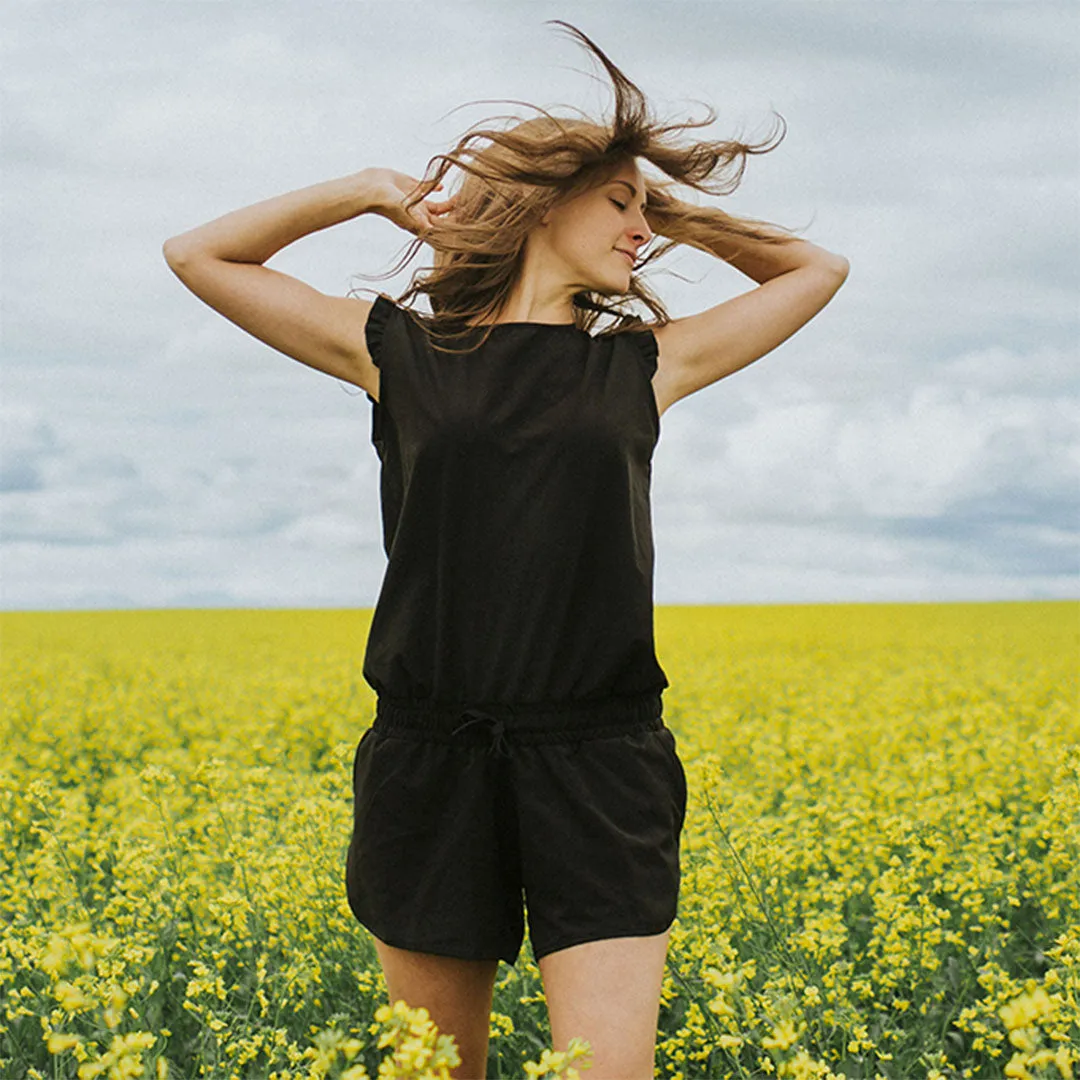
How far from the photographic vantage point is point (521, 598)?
249cm

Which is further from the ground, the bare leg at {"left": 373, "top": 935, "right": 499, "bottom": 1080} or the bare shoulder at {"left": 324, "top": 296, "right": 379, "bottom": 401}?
the bare shoulder at {"left": 324, "top": 296, "right": 379, "bottom": 401}

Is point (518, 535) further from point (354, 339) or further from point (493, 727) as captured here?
point (354, 339)

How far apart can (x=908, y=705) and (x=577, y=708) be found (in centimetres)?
815

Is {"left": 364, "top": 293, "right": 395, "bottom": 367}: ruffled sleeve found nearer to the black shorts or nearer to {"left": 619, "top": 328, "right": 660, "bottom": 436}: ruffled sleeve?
{"left": 619, "top": 328, "right": 660, "bottom": 436}: ruffled sleeve

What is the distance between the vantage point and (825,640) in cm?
1970

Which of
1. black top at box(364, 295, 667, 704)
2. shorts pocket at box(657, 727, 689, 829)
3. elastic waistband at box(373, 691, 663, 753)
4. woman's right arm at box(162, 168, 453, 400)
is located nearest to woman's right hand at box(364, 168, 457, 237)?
woman's right arm at box(162, 168, 453, 400)

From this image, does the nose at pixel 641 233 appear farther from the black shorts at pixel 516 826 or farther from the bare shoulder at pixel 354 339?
the black shorts at pixel 516 826

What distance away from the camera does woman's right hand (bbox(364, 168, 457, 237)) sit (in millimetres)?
2806

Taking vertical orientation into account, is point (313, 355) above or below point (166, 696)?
above

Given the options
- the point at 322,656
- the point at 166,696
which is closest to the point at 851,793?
the point at 166,696

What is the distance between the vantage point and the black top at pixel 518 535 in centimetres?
249

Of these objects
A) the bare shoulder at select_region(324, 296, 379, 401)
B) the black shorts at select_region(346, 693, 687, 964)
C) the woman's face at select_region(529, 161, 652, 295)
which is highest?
the woman's face at select_region(529, 161, 652, 295)

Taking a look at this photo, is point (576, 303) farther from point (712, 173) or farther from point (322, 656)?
point (322, 656)

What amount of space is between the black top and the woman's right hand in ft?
1.24
